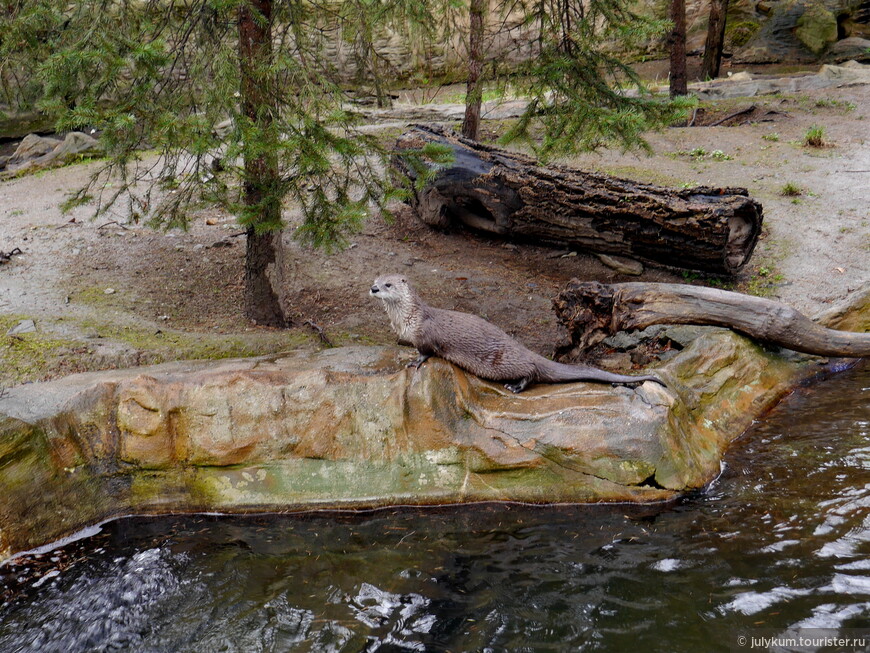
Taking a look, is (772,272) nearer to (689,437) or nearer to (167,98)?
(689,437)

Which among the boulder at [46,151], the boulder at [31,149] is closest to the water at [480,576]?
the boulder at [46,151]

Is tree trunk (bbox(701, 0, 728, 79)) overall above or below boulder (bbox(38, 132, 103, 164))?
above

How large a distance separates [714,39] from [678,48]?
14.2ft

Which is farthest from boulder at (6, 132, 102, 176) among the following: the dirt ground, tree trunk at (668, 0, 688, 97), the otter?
tree trunk at (668, 0, 688, 97)

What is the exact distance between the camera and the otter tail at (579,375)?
5.51m

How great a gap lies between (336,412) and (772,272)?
6.12m

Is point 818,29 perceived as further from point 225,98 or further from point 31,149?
point 31,149

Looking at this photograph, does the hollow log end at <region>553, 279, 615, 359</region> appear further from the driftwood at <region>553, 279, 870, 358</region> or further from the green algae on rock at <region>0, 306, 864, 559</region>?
the green algae on rock at <region>0, 306, 864, 559</region>

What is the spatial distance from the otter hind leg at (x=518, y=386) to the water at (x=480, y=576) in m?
1.01

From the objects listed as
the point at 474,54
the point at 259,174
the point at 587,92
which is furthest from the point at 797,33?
the point at 259,174

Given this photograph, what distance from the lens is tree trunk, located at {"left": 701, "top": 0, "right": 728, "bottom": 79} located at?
16594mm

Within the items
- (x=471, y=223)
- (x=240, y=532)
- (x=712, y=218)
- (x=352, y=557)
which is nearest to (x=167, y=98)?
(x=240, y=532)

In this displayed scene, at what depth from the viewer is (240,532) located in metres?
4.95

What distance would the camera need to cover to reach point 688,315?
21.9 ft
